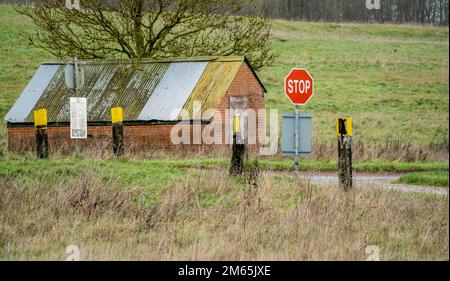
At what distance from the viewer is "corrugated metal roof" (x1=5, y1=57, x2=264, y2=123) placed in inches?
1028

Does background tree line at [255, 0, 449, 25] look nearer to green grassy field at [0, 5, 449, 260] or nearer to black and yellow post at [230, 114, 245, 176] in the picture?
green grassy field at [0, 5, 449, 260]

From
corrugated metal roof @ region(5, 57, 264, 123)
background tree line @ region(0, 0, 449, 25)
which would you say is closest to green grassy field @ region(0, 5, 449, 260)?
corrugated metal roof @ region(5, 57, 264, 123)

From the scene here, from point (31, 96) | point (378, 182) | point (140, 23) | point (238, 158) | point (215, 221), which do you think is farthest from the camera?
point (140, 23)

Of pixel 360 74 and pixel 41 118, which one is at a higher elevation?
pixel 360 74

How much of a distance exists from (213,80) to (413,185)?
9.33m

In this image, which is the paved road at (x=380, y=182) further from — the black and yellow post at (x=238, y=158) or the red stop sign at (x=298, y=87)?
the red stop sign at (x=298, y=87)

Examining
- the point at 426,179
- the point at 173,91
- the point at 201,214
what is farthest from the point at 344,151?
the point at 173,91

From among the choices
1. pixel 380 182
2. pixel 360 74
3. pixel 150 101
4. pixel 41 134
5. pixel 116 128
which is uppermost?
pixel 360 74

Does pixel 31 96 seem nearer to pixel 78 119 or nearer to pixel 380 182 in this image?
pixel 78 119

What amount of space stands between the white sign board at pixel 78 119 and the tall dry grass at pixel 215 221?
8.78 metres

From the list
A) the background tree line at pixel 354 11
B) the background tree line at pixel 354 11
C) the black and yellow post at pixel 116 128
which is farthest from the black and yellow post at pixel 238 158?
the background tree line at pixel 354 11

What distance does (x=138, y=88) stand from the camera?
27328mm

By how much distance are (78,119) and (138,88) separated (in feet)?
10.5

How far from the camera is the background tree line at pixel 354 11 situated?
100 m
